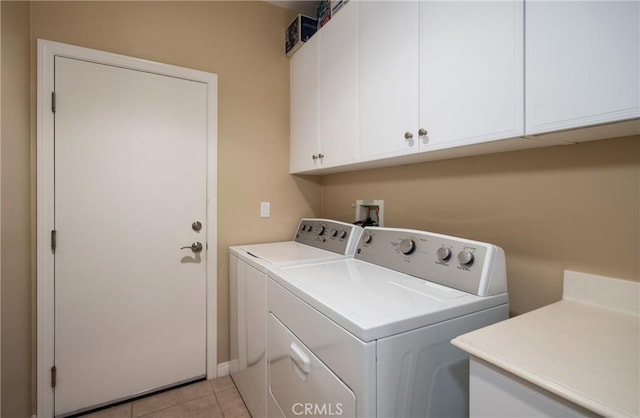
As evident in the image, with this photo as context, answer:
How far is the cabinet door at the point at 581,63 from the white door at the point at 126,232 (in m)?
1.83

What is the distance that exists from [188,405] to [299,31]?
8.40 feet

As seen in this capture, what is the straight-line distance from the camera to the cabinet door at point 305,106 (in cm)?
192

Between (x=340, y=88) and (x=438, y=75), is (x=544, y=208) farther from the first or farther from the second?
(x=340, y=88)

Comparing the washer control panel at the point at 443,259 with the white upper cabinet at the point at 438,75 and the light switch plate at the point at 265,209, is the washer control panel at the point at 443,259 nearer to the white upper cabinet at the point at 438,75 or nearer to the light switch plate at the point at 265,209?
the white upper cabinet at the point at 438,75

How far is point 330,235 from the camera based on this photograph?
1880 mm

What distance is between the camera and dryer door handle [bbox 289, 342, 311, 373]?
1012mm

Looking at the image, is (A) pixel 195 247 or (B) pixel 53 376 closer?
(B) pixel 53 376

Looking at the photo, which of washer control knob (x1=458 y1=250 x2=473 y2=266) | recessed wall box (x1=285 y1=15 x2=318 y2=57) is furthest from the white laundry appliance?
recessed wall box (x1=285 y1=15 x2=318 y2=57)

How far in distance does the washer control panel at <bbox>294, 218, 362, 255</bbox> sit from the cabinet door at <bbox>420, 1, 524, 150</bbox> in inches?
27.4

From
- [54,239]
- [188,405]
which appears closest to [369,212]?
[188,405]

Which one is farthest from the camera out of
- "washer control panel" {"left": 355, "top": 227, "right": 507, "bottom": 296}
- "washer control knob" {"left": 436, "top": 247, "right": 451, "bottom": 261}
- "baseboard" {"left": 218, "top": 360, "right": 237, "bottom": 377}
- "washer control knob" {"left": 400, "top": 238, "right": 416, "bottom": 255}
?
"baseboard" {"left": 218, "top": 360, "right": 237, "bottom": 377}

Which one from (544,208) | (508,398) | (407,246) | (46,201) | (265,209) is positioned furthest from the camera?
(265,209)

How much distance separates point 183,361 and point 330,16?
241cm

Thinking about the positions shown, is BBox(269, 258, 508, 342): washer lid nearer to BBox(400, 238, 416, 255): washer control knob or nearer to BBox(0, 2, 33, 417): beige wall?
BBox(400, 238, 416, 255): washer control knob
